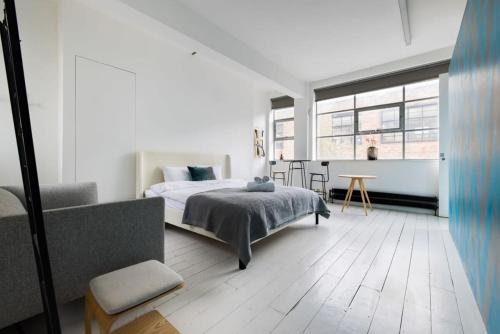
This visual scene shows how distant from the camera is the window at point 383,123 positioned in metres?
4.21

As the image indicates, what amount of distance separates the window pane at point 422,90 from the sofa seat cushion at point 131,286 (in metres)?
5.15

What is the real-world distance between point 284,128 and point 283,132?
119 mm

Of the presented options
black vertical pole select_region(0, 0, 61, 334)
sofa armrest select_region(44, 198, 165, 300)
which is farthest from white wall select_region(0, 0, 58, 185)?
black vertical pole select_region(0, 0, 61, 334)

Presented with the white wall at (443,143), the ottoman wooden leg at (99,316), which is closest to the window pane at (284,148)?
the white wall at (443,143)

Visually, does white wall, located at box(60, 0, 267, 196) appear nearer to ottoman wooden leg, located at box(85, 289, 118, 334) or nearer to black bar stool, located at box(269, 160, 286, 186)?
black bar stool, located at box(269, 160, 286, 186)

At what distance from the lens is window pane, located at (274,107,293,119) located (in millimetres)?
6437

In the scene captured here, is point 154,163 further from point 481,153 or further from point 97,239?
point 481,153

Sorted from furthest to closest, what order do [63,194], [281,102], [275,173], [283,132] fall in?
[283,132], [281,102], [275,173], [63,194]

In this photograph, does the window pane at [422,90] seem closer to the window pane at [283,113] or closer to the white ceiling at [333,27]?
the white ceiling at [333,27]

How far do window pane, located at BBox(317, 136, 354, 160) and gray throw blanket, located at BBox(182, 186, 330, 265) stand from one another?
9.68 ft

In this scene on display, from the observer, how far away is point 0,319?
1.00 meters

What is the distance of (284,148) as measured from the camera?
655cm

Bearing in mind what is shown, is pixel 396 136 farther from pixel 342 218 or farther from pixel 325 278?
pixel 325 278

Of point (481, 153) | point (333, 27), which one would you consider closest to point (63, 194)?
point (481, 153)
